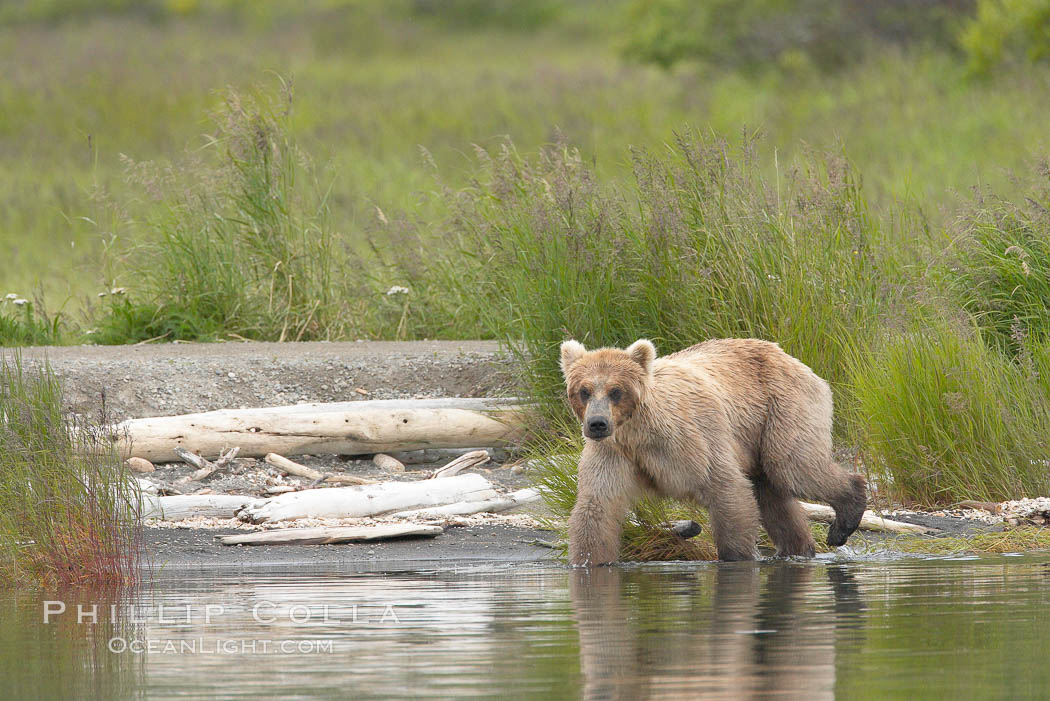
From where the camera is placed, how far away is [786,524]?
915 centimetres

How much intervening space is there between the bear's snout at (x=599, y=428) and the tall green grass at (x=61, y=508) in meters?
2.38

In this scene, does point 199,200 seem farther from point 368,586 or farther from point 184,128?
point 184,128

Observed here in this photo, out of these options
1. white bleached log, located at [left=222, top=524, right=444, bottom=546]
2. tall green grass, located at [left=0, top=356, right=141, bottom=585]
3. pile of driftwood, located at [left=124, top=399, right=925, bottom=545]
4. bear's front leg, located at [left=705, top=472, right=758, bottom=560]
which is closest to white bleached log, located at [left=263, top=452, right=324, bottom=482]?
pile of driftwood, located at [left=124, top=399, right=925, bottom=545]

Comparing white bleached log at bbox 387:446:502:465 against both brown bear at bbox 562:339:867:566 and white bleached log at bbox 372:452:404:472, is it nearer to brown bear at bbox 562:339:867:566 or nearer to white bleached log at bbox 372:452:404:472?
white bleached log at bbox 372:452:404:472

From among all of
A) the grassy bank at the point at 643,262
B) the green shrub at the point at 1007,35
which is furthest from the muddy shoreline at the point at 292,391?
the green shrub at the point at 1007,35

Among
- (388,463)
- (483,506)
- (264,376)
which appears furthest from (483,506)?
(264,376)

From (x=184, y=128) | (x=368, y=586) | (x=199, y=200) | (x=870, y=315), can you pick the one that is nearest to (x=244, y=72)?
(x=184, y=128)

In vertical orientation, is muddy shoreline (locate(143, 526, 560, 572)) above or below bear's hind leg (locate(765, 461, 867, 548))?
below

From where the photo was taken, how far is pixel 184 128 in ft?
112

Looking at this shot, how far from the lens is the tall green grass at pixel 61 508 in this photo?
27.3 feet

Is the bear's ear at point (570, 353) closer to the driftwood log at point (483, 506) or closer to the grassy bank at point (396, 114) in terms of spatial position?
the driftwood log at point (483, 506)

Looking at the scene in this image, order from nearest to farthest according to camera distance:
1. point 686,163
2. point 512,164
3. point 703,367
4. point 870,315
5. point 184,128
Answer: point 703,367 → point 870,315 → point 686,163 → point 512,164 → point 184,128

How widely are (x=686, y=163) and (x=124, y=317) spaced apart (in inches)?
238

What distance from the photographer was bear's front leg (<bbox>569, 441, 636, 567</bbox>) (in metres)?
8.50
